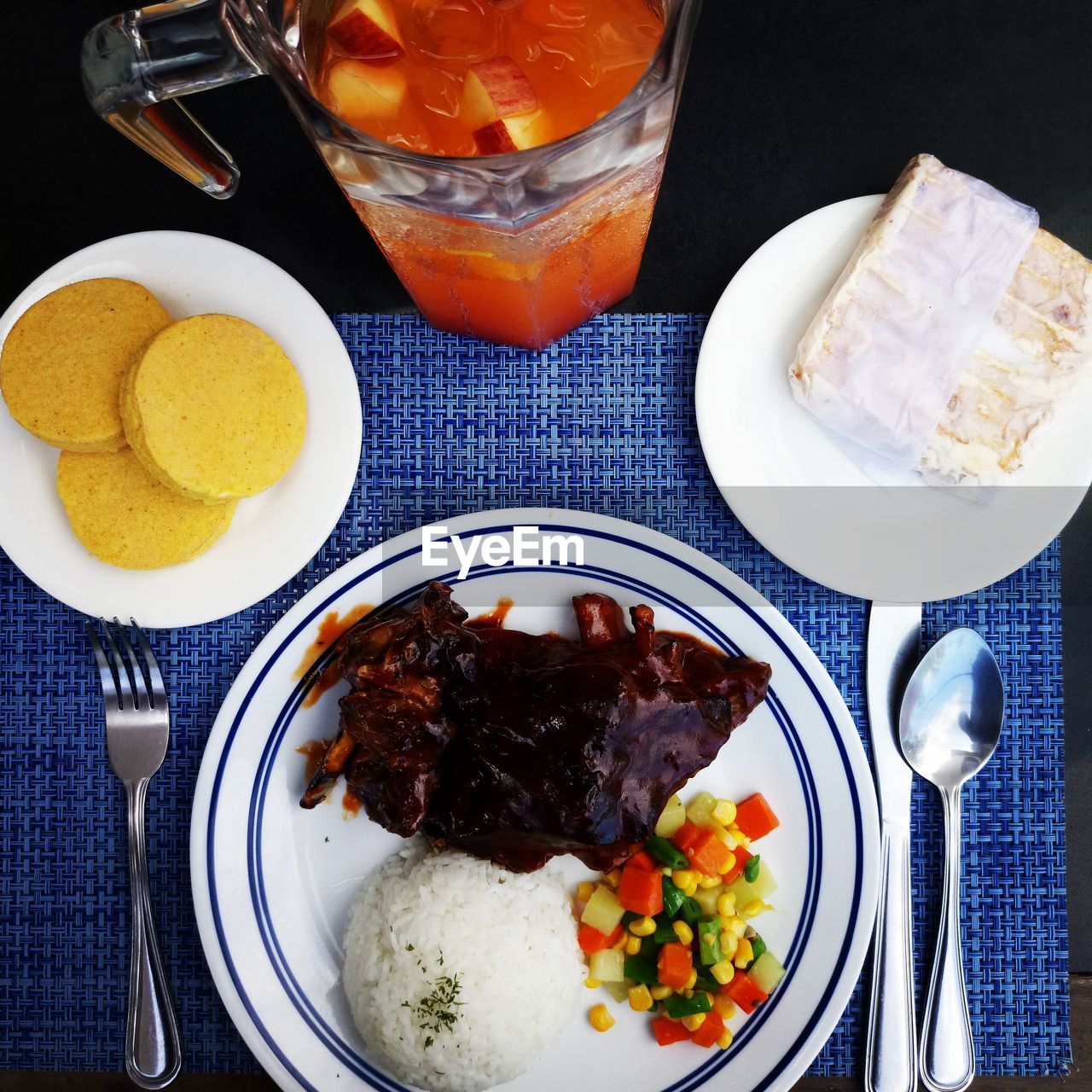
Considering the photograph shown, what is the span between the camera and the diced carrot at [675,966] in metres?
1.99

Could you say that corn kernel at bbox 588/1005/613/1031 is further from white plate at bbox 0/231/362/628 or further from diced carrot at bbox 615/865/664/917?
white plate at bbox 0/231/362/628

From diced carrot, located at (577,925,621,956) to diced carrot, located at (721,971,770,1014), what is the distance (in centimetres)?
25

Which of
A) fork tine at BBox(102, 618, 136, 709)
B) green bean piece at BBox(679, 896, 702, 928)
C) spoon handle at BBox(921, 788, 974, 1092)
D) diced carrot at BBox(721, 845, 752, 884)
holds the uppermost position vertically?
fork tine at BBox(102, 618, 136, 709)

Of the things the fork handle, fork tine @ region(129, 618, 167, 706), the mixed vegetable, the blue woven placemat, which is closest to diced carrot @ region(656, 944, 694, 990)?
the mixed vegetable

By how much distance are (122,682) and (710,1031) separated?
141 centimetres

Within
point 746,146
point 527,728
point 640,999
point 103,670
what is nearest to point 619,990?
point 640,999

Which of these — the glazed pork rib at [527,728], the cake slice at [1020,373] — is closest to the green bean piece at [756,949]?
the glazed pork rib at [527,728]

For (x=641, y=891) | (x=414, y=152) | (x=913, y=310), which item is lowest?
(x=641, y=891)

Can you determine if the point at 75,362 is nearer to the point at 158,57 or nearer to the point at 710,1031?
the point at 158,57

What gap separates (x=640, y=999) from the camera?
201cm

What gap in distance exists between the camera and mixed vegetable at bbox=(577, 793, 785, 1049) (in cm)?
199

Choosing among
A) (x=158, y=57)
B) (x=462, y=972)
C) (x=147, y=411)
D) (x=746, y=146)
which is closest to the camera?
(x=158, y=57)

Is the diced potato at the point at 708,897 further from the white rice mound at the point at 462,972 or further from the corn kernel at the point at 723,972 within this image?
the white rice mound at the point at 462,972

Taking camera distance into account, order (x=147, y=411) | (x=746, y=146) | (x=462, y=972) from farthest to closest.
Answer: (x=746, y=146)
(x=462, y=972)
(x=147, y=411)
